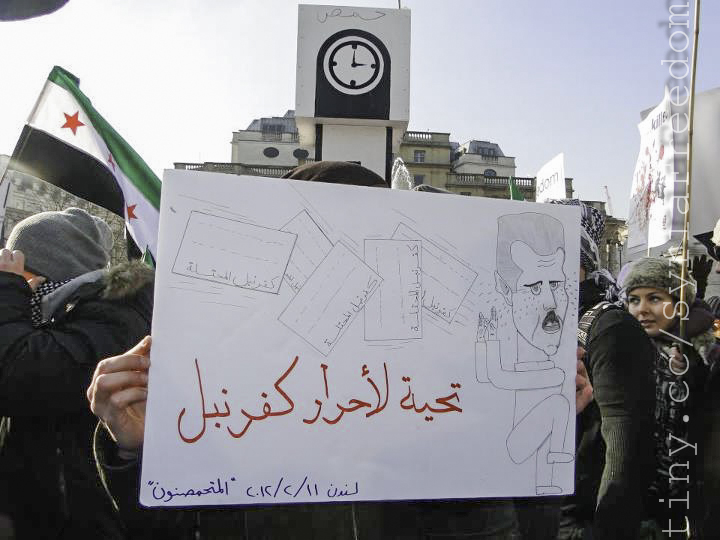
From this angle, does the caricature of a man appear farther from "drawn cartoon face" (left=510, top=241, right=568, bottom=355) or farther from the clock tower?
the clock tower

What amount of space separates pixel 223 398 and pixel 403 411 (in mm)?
334

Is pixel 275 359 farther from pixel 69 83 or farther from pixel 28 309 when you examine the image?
pixel 69 83

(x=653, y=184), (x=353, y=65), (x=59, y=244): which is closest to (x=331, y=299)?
(x=59, y=244)

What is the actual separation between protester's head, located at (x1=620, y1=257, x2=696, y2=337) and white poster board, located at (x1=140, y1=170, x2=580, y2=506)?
4.85 feet

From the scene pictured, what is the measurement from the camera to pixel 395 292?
4.02 feet

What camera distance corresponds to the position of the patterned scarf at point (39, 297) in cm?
185

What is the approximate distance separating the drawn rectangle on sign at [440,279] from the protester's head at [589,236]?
90 cm

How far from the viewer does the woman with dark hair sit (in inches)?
93.1

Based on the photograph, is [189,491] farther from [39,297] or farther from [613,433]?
[613,433]

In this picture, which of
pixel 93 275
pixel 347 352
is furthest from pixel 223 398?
pixel 93 275

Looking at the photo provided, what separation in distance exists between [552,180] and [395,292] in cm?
416

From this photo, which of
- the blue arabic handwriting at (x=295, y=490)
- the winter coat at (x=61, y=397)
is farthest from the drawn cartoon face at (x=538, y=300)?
the winter coat at (x=61, y=397)

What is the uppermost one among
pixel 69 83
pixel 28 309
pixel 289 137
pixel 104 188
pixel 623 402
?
pixel 289 137

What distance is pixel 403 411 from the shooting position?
47.6 inches
